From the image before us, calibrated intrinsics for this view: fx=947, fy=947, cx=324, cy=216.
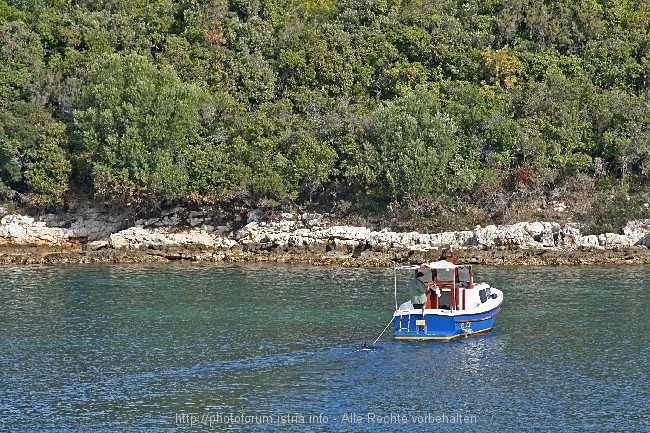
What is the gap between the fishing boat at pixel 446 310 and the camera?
41.8 metres

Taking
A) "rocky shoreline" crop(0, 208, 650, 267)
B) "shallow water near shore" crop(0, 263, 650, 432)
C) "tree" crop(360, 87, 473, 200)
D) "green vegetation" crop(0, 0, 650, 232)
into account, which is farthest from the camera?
"green vegetation" crop(0, 0, 650, 232)

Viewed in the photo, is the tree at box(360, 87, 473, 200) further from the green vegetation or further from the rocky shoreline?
the rocky shoreline

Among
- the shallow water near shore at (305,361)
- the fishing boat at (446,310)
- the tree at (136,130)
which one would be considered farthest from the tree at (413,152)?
the fishing boat at (446,310)

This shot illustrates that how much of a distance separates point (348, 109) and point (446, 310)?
39086mm

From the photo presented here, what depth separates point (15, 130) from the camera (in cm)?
7794

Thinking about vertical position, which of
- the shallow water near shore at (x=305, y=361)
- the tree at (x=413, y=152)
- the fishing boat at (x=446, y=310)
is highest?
the tree at (x=413, y=152)

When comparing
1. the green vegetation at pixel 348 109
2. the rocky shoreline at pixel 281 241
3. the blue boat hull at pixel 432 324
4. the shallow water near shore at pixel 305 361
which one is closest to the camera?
the shallow water near shore at pixel 305 361

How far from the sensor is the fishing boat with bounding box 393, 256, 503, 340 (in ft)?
137

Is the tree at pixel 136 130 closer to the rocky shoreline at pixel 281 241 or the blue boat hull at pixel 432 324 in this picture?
the rocky shoreline at pixel 281 241

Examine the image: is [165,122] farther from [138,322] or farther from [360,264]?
[138,322]

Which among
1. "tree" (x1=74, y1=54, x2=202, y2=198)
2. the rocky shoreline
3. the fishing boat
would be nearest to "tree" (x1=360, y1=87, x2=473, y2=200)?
the rocky shoreline

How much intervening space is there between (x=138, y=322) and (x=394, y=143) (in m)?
31.5

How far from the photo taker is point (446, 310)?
42281mm

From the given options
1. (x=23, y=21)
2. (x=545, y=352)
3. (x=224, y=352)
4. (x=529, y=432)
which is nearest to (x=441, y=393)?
(x=529, y=432)
